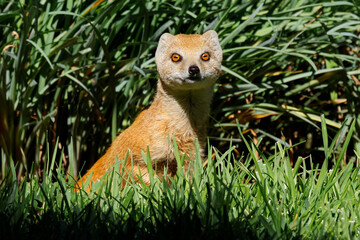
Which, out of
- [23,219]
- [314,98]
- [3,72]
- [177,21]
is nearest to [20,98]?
[3,72]

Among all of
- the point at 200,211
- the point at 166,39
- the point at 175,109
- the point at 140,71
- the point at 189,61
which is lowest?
the point at 200,211

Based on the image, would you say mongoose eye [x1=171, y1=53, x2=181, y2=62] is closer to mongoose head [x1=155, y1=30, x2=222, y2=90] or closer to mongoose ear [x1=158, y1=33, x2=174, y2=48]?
mongoose head [x1=155, y1=30, x2=222, y2=90]

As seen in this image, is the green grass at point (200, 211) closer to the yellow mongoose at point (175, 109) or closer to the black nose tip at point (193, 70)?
the yellow mongoose at point (175, 109)

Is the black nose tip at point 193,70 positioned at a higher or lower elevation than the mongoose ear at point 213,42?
lower

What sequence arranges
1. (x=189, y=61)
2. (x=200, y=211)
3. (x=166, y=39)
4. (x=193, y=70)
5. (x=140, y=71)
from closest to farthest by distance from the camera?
(x=200, y=211) < (x=193, y=70) < (x=189, y=61) < (x=166, y=39) < (x=140, y=71)

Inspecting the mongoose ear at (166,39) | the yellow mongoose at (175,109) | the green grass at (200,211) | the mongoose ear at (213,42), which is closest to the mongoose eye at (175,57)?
the yellow mongoose at (175,109)

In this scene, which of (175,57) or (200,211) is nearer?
(200,211)

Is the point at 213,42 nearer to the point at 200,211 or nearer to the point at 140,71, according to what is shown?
the point at 140,71

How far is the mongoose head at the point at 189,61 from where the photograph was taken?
3355 mm

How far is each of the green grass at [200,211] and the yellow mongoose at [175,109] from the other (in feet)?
1.59

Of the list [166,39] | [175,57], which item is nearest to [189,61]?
[175,57]

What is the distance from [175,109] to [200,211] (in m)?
1.21

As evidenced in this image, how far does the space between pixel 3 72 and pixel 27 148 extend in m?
0.61

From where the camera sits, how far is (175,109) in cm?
353
